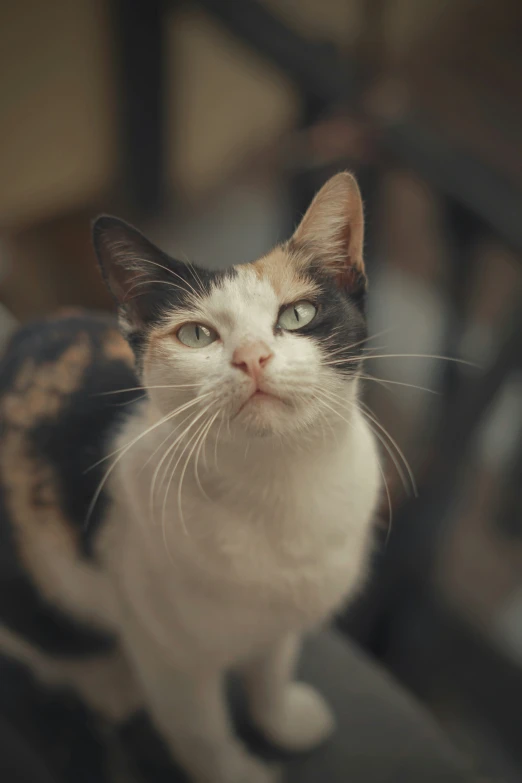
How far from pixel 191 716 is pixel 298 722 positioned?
15 centimetres

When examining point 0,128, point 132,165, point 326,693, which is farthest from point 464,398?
point 0,128

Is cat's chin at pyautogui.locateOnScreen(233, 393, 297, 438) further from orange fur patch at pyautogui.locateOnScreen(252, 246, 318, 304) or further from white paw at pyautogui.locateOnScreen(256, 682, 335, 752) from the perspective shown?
white paw at pyautogui.locateOnScreen(256, 682, 335, 752)

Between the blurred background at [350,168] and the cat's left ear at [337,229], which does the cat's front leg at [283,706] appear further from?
the cat's left ear at [337,229]

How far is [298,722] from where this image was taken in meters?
0.75

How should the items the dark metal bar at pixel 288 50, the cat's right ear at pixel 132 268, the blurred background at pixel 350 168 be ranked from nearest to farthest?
the cat's right ear at pixel 132 268 → the blurred background at pixel 350 168 → the dark metal bar at pixel 288 50

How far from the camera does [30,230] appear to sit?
1.92ft

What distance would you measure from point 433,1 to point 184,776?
2.67ft

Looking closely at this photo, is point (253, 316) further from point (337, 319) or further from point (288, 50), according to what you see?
point (288, 50)

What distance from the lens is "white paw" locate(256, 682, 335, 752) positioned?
2.42ft

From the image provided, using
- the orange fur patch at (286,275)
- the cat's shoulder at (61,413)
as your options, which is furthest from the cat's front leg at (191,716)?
the orange fur patch at (286,275)

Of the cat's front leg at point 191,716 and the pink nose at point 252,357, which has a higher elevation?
the pink nose at point 252,357

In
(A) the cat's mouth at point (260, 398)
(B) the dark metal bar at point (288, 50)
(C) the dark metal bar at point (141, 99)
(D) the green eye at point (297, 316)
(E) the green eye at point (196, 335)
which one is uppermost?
(B) the dark metal bar at point (288, 50)

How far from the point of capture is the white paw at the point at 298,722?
0.74 meters

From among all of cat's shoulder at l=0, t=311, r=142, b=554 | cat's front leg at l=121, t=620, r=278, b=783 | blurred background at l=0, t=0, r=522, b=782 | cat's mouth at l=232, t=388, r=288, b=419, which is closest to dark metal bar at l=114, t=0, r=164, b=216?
blurred background at l=0, t=0, r=522, b=782
